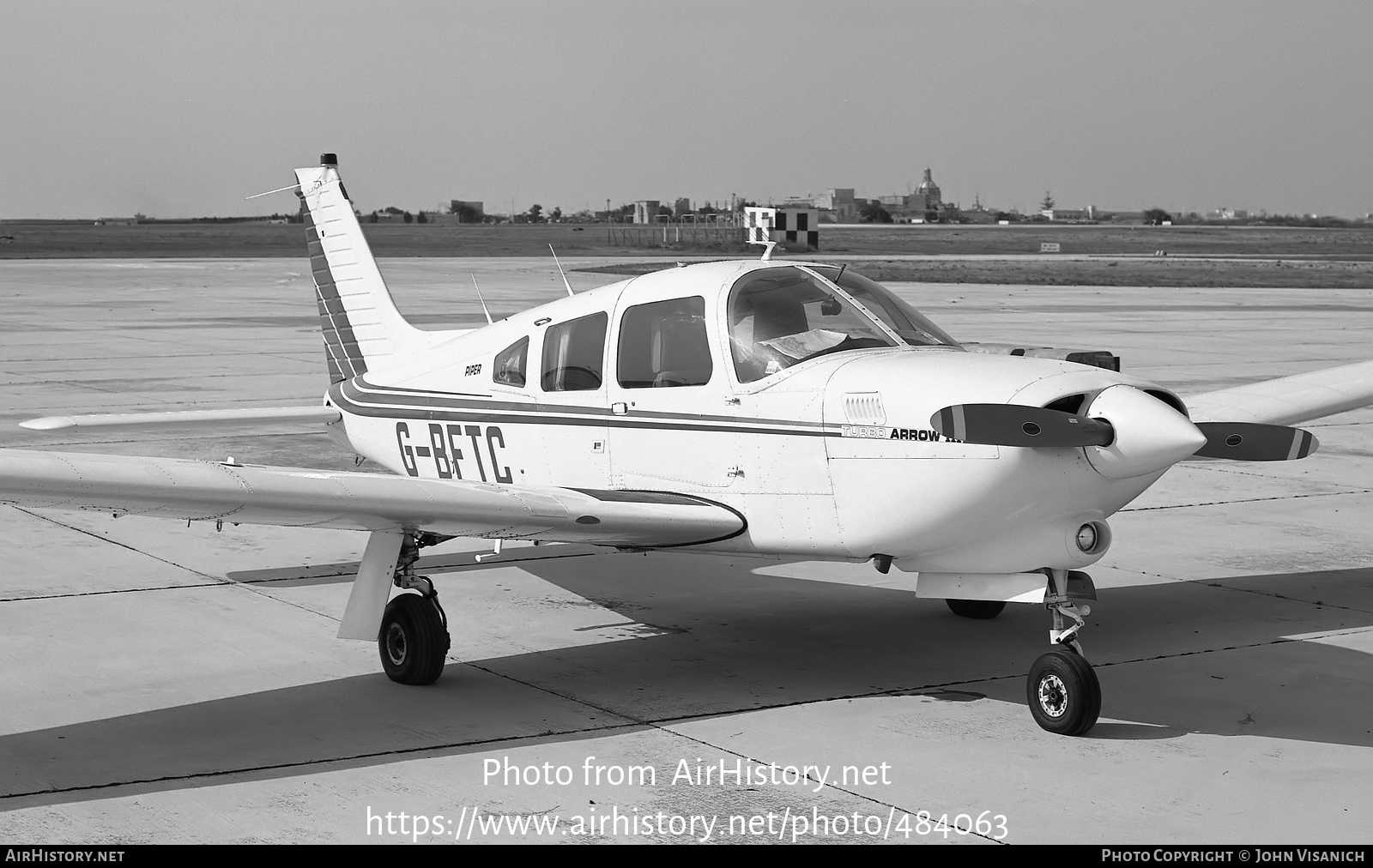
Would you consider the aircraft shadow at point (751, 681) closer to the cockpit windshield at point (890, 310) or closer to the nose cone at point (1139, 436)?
the nose cone at point (1139, 436)

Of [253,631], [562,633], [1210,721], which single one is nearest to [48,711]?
[253,631]

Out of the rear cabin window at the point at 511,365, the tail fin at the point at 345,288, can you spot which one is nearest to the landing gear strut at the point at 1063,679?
the rear cabin window at the point at 511,365

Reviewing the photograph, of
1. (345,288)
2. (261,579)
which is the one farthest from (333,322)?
(261,579)

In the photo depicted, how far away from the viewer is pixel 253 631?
8.60 m

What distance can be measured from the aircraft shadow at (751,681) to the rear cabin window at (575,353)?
152cm

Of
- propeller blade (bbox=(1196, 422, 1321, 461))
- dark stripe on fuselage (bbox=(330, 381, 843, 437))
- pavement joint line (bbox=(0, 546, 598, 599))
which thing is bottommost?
pavement joint line (bbox=(0, 546, 598, 599))

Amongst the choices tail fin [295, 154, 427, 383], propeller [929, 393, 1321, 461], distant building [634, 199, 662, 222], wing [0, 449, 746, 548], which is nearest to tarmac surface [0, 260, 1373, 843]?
wing [0, 449, 746, 548]

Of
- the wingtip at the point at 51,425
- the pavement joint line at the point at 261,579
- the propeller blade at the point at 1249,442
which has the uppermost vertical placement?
the propeller blade at the point at 1249,442

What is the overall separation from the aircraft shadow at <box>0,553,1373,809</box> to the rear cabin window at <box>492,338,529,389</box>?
150 centimetres

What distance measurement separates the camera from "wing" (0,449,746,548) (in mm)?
6172

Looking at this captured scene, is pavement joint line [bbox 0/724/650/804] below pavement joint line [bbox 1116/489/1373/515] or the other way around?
below

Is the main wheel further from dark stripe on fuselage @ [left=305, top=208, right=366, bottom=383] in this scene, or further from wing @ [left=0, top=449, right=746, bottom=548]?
dark stripe on fuselage @ [left=305, top=208, right=366, bottom=383]

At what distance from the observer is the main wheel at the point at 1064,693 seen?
22.1 ft

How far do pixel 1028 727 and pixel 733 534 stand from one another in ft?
5.80
